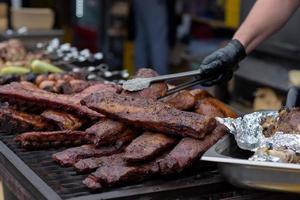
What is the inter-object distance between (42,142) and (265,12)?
5.17ft

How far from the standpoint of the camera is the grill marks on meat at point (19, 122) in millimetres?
2957

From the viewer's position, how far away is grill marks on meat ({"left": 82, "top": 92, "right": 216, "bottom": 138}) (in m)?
2.48

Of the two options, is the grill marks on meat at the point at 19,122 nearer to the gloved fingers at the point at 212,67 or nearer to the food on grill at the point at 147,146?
the food on grill at the point at 147,146

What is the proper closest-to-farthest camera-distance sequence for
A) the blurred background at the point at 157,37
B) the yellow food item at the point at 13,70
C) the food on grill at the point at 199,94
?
the food on grill at the point at 199,94 → the yellow food item at the point at 13,70 → the blurred background at the point at 157,37

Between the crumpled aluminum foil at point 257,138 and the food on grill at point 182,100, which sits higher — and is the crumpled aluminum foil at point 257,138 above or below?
above

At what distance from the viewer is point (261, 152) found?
2271 mm

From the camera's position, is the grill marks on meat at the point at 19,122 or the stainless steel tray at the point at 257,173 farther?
the grill marks on meat at the point at 19,122

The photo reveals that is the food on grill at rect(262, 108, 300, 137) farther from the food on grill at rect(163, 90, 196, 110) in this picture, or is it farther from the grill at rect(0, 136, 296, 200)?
the food on grill at rect(163, 90, 196, 110)

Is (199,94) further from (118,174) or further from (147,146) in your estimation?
(118,174)

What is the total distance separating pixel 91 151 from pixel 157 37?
537 cm

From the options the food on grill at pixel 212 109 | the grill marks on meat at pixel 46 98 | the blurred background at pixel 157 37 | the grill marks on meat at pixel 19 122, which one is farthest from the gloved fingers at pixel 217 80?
the blurred background at pixel 157 37

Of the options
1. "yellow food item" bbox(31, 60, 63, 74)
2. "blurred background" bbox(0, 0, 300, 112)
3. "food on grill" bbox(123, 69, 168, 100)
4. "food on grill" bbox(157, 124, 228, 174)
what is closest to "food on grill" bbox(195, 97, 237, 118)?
"food on grill" bbox(123, 69, 168, 100)

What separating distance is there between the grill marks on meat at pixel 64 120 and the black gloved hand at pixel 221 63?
0.74 m

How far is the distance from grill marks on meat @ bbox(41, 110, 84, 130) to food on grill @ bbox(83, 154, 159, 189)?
0.48 m
